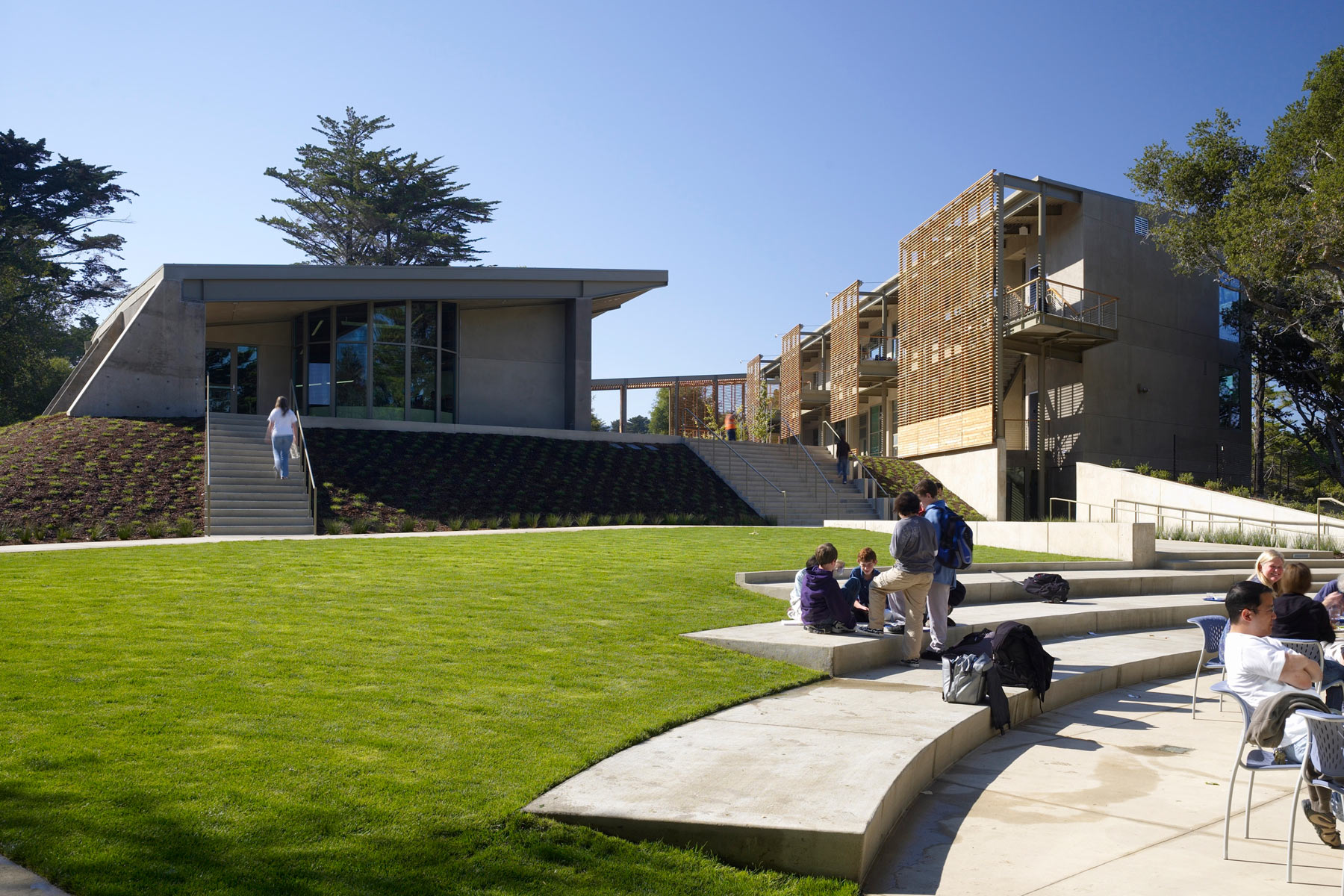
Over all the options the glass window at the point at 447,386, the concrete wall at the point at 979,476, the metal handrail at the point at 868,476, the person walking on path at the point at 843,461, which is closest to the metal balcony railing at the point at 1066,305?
the concrete wall at the point at 979,476

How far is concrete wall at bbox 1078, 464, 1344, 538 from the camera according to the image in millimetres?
19438

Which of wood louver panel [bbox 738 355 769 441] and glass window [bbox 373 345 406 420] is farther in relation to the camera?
wood louver panel [bbox 738 355 769 441]

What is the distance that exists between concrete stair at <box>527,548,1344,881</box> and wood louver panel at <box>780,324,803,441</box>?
32.3 meters

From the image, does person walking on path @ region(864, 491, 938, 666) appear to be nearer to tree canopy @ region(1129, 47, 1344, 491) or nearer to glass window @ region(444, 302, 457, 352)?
tree canopy @ region(1129, 47, 1344, 491)

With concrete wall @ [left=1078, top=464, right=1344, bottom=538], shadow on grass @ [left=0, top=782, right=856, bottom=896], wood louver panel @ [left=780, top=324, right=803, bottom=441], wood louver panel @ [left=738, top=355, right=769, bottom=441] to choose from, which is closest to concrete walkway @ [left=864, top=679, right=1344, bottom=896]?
shadow on grass @ [left=0, top=782, right=856, bottom=896]

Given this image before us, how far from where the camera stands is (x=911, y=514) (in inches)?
319

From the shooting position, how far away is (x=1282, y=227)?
2112 cm

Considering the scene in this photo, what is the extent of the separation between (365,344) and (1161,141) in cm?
2300

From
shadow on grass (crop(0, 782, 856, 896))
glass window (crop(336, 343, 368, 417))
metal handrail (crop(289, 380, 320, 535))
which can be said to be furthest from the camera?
glass window (crop(336, 343, 368, 417))

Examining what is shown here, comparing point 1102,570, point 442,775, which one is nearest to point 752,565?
point 1102,570

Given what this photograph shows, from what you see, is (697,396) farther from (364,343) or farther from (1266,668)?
(1266,668)

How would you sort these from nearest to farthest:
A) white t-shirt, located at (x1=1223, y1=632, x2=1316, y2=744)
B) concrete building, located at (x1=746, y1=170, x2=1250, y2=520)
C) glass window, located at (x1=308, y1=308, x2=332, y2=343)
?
white t-shirt, located at (x1=1223, y1=632, x2=1316, y2=744) → concrete building, located at (x1=746, y1=170, x2=1250, y2=520) → glass window, located at (x1=308, y1=308, x2=332, y2=343)

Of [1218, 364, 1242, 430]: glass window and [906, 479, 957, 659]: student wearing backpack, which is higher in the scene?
[1218, 364, 1242, 430]: glass window

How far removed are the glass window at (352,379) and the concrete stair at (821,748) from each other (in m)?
19.2
